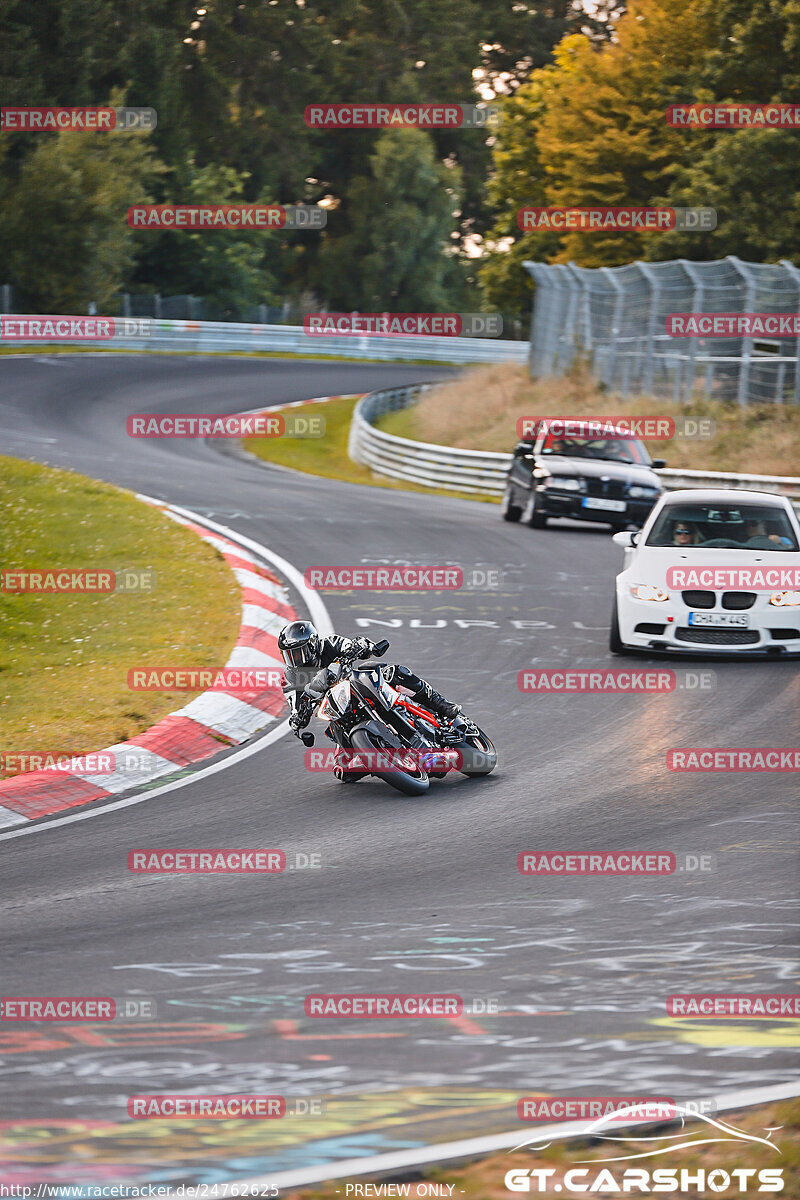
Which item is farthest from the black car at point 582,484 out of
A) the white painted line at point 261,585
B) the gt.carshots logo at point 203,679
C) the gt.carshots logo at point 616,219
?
the gt.carshots logo at point 616,219

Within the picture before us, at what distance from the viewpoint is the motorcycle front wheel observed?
8672 mm

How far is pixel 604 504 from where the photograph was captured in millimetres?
A: 21062

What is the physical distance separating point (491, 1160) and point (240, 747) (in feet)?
19.7

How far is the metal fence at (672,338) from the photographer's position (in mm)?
27688

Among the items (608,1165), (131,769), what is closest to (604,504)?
(131,769)

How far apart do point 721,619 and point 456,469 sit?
1671 cm

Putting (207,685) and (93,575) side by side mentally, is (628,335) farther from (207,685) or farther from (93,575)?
(207,685)

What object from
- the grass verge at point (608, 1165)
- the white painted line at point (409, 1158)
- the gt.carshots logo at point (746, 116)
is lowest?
the white painted line at point (409, 1158)

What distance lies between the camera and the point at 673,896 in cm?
681

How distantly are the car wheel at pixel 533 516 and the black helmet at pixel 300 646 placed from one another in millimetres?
12720

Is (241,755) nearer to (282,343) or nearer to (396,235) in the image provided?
(282,343)

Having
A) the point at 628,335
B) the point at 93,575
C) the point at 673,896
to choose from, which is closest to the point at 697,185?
the point at 628,335

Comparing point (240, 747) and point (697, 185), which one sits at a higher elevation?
point (697, 185)

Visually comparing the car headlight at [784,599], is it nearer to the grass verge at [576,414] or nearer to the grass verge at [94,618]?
the grass verge at [94,618]
